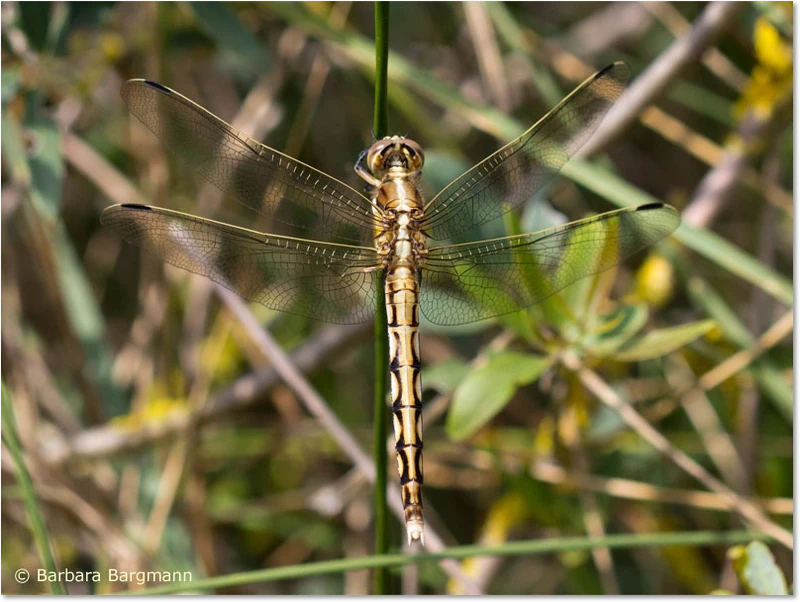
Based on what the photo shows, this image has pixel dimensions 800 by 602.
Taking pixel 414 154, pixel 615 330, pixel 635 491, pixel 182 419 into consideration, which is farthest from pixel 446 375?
pixel 182 419

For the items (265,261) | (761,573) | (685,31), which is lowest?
(761,573)

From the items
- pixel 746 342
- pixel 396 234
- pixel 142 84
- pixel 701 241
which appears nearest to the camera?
pixel 142 84

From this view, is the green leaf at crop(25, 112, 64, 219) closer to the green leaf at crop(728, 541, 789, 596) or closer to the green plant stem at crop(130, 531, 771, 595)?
the green plant stem at crop(130, 531, 771, 595)

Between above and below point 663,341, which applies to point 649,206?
above

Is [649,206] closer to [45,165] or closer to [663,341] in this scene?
[663,341]

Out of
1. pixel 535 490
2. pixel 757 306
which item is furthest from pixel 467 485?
pixel 757 306

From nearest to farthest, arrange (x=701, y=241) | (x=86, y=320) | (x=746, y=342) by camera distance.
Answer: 1. (x=701, y=241)
2. (x=746, y=342)
3. (x=86, y=320)

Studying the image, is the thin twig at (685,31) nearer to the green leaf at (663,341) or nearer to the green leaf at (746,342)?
the green leaf at (746,342)

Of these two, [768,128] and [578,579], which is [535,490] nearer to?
[578,579]
